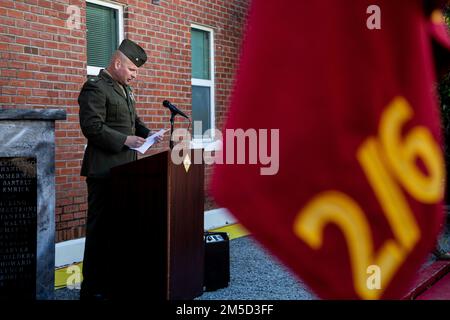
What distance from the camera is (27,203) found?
11.2 ft

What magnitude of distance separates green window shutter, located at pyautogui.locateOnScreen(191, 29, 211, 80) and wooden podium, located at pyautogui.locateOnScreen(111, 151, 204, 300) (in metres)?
3.82

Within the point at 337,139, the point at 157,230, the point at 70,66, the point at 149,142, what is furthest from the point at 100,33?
the point at 337,139

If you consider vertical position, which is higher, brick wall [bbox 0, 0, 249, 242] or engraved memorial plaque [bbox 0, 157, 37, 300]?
brick wall [bbox 0, 0, 249, 242]

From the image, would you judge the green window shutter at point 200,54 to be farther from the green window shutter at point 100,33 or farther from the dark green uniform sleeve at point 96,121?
the dark green uniform sleeve at point 96,121

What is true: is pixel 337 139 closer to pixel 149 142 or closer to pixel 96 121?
pixel 149 142

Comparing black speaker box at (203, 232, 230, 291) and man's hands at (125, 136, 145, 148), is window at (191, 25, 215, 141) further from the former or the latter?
man's hands at (125, 136, 145, 148)

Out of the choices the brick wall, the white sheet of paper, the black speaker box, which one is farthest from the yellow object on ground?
the white sheet of paper

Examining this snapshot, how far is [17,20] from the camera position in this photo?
474cm

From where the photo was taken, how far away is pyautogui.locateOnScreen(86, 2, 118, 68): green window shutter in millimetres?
5562

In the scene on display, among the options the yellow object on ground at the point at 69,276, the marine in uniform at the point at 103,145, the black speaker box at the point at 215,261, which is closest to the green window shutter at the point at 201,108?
the yellow object on ground at the point at 69,276

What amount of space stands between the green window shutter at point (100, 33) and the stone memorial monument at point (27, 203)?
2.29 metres

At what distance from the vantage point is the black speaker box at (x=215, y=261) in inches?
170
